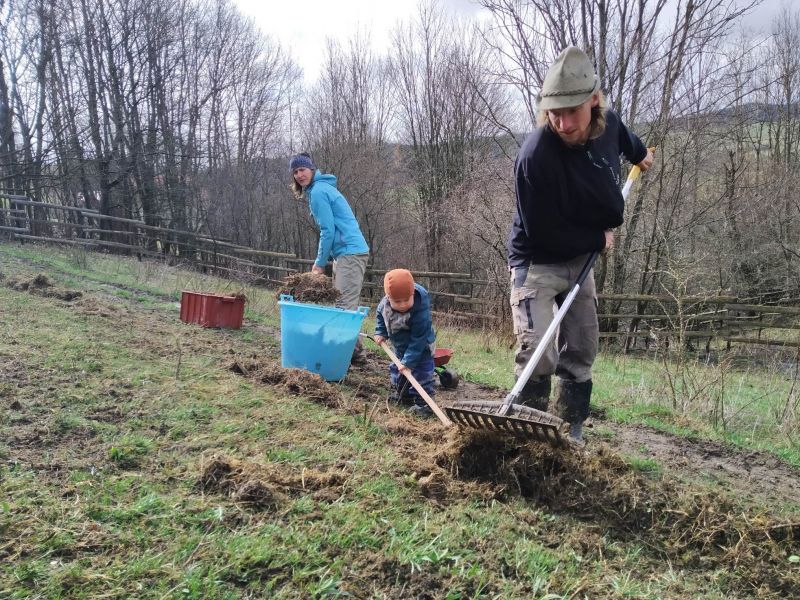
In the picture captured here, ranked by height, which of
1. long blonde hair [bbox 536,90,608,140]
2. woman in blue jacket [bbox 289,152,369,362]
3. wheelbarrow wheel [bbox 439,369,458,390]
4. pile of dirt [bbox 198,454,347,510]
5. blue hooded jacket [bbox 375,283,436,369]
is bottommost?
wheelbarrow wheel [bbox 439,369,458,390]

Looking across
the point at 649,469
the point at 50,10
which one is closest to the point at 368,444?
the point at 649,469

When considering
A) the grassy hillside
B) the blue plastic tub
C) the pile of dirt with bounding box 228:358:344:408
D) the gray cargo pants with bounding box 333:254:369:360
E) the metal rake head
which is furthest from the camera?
the gray cargo pants with bounding box 333:254:369:360

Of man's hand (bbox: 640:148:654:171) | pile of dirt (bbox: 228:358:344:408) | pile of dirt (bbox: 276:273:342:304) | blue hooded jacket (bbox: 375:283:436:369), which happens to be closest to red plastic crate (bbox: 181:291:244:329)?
pile of dirt (bbox: 276:273:342:304)

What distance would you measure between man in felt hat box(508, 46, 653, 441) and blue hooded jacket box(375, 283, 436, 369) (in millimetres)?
1144

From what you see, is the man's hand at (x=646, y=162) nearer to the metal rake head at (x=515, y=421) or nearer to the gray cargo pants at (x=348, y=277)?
the metal rake head at (x=515, y=421)

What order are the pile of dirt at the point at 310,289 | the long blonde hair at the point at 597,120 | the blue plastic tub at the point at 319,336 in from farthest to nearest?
the pile of dirt at the point at 310,289, the blue plastic tub at the point at 319,336, the long blonde hair at the point at 597,120

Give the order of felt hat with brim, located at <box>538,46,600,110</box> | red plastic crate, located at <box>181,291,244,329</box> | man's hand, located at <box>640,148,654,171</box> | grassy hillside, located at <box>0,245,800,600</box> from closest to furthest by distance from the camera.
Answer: grassy hillside, located at <box>0,245,800,600</box>, felt hat with brim, located at <box>538,46,600,110</box>, man's hand, located at <box>640,148,654,171</box>, red plastic crate, located at <box>181,291,244,329</box>

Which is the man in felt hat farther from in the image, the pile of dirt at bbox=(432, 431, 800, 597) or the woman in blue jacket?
the woman in blue jacket

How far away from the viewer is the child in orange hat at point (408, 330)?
4.16 meters

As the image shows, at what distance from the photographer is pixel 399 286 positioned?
13.5 ft

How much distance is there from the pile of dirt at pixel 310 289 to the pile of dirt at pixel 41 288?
3.81 m

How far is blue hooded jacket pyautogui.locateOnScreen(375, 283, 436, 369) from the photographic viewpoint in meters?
4.21

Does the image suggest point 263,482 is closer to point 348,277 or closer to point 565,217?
point 565,217

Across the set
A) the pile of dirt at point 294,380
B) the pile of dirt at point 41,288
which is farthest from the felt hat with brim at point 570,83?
the pile of dirt at point 41,288
